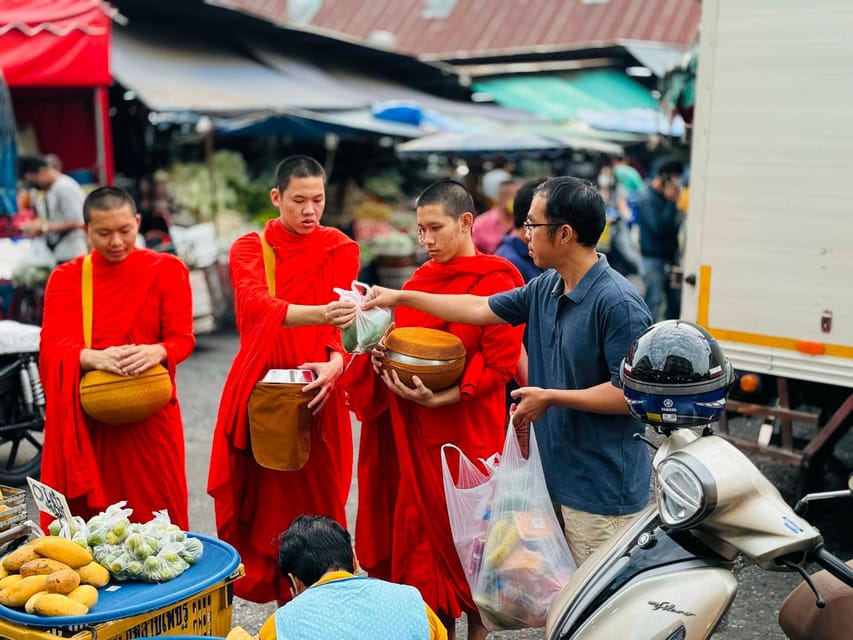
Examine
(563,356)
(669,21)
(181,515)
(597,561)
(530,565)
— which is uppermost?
(669,21)

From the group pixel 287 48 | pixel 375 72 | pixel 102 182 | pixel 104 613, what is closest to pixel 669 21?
pixel 375 72

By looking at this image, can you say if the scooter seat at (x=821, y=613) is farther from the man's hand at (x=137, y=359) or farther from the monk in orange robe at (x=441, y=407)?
the man's hand at (x=137, y=359)

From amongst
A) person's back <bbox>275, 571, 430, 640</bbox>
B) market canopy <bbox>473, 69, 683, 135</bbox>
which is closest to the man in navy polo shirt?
person's back <bbox>275, 571, 430, 640</bbox>

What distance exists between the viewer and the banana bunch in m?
2.57

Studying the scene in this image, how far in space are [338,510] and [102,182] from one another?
23.2ft

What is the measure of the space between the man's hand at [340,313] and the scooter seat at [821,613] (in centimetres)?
165

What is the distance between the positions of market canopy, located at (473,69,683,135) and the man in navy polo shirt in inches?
555

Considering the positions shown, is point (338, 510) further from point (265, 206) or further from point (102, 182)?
point (265, 206)

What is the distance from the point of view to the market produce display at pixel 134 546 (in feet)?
9.20

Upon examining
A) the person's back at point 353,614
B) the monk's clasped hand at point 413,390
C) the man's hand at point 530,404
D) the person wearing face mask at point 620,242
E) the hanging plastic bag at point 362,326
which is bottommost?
Answer: the person wearing face mask at point 620,242

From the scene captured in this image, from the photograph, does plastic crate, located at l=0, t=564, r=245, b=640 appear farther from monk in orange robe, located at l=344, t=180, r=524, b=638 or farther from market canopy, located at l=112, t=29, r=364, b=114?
market canopy, located at l=112, t=29, r=364, b=114

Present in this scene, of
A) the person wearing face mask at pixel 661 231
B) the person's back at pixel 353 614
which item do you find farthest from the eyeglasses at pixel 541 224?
the person wearing face mask at pixel 661 231

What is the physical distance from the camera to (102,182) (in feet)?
32.6

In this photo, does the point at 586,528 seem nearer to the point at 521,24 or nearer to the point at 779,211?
the point at 779,211
